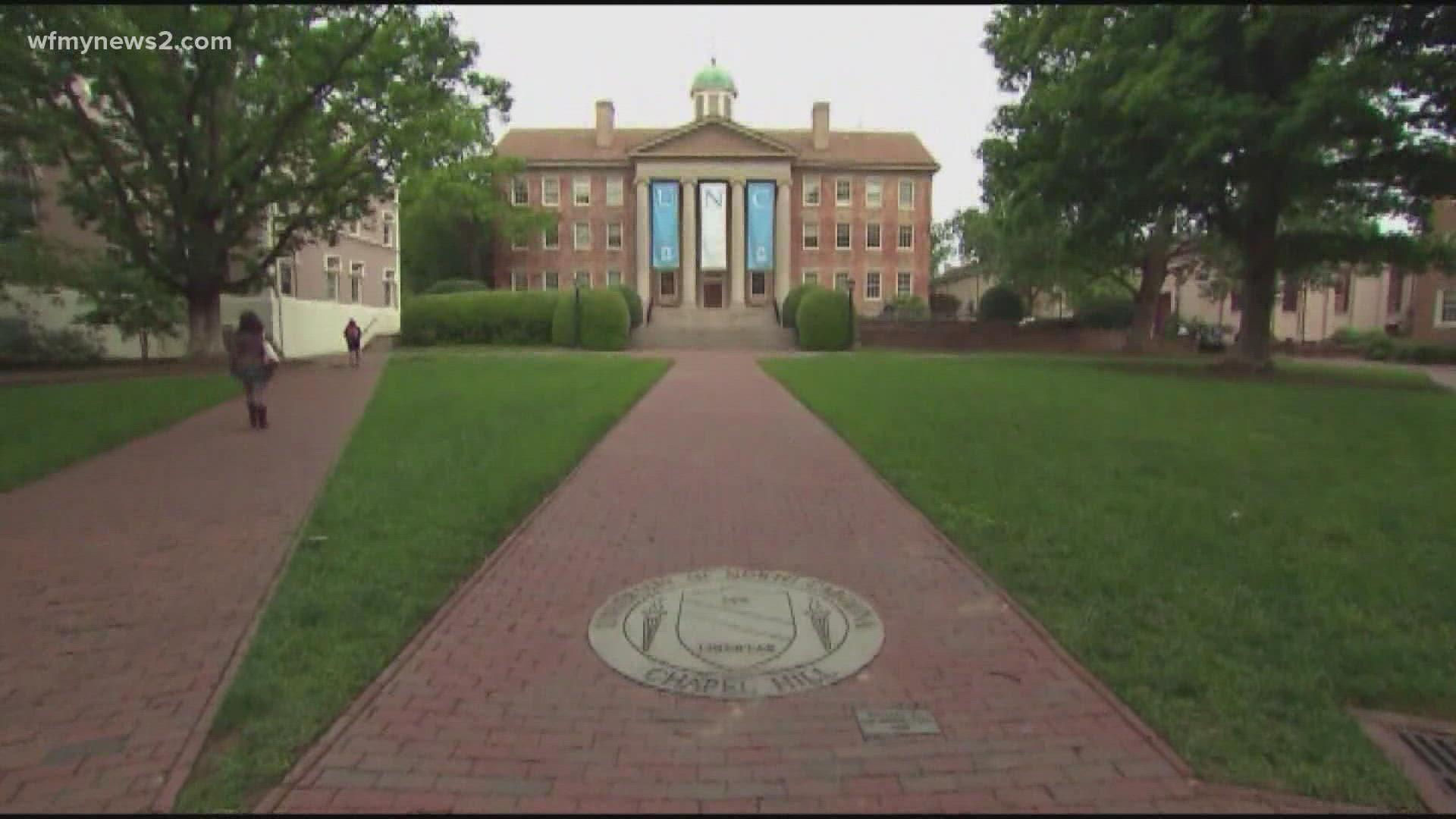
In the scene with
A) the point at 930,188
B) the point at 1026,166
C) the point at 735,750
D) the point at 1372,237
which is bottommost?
the point at 735,750

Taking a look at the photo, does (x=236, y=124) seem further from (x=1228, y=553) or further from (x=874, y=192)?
(x=874, y=192)

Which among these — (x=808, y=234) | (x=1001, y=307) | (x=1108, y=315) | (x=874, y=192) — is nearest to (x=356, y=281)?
(x=1001, y=307)

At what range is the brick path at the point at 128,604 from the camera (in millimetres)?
3168

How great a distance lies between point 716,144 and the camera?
181ft

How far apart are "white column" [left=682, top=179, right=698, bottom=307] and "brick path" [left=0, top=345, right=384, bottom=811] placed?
47392 millimetres

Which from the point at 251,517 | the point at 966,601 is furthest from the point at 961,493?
the point at 251,517

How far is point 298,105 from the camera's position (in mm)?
21219

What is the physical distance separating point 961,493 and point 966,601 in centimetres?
256

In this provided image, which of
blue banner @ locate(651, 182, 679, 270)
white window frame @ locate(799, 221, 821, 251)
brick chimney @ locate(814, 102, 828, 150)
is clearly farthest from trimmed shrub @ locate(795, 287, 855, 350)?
brick chimney @ locate(814, 102, 828, 150)

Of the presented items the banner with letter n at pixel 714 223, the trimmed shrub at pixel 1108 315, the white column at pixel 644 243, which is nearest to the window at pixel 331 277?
the white column at pixel 644 243

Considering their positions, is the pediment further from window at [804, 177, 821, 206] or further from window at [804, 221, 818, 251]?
window at [804, 221, 818, 251]

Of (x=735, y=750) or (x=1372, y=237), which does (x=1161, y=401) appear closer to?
(x=1372, y=237)

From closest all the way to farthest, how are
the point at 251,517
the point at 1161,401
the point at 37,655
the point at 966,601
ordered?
the point at 37,655
the point at 966,601
the point at 251,517
the point at 1161,401

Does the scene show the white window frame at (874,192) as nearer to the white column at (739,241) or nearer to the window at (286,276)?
the white column at (739,241)
